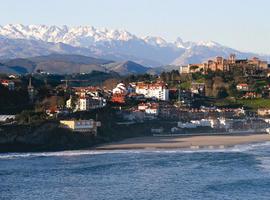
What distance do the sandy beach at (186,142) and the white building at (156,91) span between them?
592 inches

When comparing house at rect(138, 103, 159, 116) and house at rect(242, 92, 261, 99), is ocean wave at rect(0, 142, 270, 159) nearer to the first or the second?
house at rect(138, 103, 159, 116)

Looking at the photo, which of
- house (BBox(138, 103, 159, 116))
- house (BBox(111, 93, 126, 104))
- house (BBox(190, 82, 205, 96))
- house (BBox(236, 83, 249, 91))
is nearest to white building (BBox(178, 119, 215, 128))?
house (BBox(138, 103, 159, 116))

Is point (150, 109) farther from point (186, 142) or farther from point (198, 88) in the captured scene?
point (198, 88)

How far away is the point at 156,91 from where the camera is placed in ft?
228

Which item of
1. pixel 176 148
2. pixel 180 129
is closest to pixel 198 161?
pixel 176 148

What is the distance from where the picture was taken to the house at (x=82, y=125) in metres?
46.4

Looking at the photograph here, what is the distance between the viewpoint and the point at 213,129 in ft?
189

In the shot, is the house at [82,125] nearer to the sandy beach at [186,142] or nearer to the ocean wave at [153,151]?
the sandy beach at [186,142]

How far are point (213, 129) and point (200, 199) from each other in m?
30.3

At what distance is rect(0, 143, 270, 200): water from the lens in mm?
29000

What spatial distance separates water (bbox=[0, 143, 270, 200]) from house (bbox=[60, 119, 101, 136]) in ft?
13.1

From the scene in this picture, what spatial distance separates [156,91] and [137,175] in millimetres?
36298

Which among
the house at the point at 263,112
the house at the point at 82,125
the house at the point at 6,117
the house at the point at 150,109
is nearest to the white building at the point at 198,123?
the house at the point at 150,109

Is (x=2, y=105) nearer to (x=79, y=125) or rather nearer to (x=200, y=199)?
(x=79, y=125)
